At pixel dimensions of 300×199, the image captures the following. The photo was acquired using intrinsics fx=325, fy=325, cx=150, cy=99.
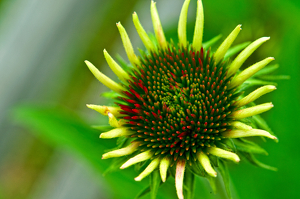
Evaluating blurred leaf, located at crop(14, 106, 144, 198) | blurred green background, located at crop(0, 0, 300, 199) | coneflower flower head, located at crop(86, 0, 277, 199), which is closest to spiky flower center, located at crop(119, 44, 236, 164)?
coneflower flower head, located at crop(86, 0, 277, 199)

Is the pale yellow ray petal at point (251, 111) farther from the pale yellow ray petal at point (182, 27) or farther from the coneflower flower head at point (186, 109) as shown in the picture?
the pale yellow ray petal at point (182, 27)

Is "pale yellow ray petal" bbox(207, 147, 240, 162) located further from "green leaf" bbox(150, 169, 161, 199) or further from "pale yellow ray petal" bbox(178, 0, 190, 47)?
"pale yellow ray petal" bbox(178, 0, 190, 47)

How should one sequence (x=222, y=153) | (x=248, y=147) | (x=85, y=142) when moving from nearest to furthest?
(x=222, y=153)
(x=248, y=147)
(x=85, y=142)

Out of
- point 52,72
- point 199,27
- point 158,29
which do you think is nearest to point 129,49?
point 158,29

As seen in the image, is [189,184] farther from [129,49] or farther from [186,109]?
[129,49]

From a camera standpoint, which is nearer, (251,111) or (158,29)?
(251,111)

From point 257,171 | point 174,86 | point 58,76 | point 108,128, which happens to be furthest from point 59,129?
point 58,76

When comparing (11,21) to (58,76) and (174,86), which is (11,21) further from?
(174,86)

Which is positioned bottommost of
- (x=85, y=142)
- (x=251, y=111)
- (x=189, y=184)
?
(x=189, y=184)

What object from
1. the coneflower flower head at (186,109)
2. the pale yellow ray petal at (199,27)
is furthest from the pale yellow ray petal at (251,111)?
the pale yellow ray petal at (199,27)
